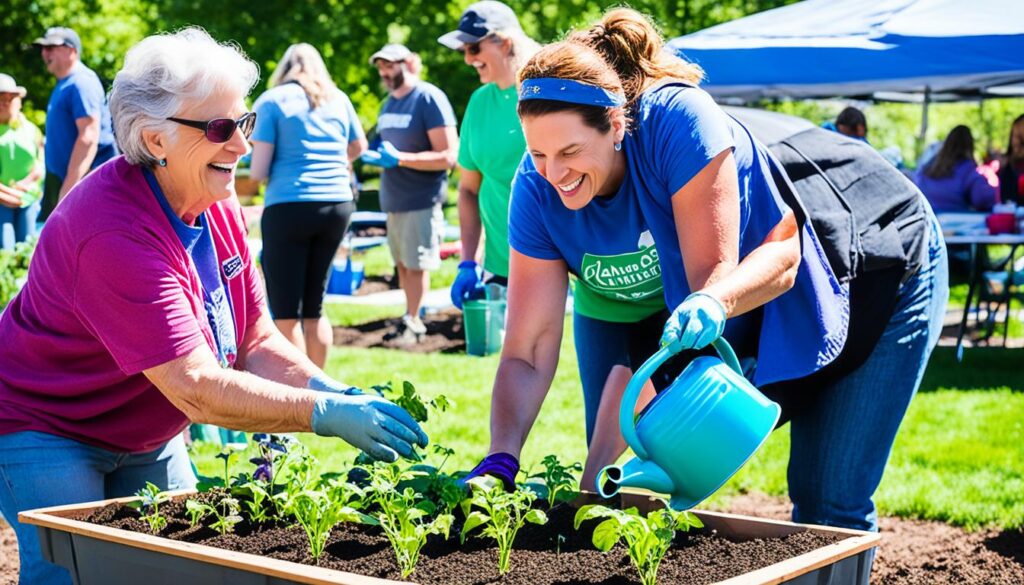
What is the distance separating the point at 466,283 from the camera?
6445 mm

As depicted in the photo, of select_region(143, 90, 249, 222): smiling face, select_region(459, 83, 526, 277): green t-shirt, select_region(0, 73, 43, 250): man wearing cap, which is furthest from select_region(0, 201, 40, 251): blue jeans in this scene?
select_region(143, 90, 249, 222): smiling face

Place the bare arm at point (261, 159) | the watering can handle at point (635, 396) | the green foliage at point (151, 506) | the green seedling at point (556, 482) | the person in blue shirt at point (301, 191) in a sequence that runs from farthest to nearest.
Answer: the bare arm at point (261, 159), the person in blue shirt at point (301, 191), the green seedling at point (556, 482), the green foliage at point (151, 506), the watering can handle at point (635, 396)

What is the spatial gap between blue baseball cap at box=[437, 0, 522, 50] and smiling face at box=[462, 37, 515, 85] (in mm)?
49

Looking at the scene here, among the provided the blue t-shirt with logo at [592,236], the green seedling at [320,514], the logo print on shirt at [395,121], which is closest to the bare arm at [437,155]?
the logo print on shirt at [395,121]

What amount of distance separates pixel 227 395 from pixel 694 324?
914 millimetres

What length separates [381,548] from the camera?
236 centimetres

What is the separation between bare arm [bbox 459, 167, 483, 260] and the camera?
6.13 metres

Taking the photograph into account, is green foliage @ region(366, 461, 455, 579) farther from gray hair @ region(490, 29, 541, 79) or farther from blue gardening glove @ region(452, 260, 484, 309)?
blue gardening glove @ region(452, 260, 484, 309)

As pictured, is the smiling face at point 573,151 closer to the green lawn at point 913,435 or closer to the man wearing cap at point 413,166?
the green lawn at point 913,435

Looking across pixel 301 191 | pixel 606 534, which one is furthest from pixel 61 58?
pixel 606 534

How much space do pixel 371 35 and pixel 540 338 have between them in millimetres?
20596

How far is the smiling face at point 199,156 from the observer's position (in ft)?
7.66

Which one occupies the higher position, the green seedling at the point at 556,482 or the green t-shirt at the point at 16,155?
the green t-shirt at the point at 16,155

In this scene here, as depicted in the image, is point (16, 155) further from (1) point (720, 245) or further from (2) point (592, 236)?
(1) point (720, 245)
